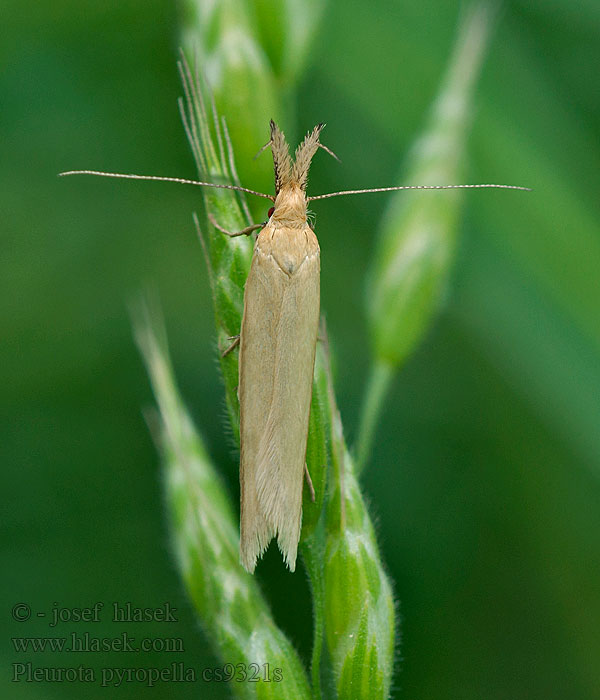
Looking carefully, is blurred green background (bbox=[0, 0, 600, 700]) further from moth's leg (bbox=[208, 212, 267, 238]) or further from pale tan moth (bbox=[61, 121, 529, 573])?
moth's leg (bbox=[208, 212, 267, 238])

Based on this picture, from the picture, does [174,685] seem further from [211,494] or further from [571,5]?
[571,5]

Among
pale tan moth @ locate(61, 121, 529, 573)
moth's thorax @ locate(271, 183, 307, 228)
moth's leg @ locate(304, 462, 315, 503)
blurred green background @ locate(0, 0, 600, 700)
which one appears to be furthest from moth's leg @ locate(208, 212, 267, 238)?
blurred green background @ locate(0, 0, 600, 700)

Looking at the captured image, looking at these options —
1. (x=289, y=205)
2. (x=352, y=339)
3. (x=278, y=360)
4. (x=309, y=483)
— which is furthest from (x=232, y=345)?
(x=352, y=339)

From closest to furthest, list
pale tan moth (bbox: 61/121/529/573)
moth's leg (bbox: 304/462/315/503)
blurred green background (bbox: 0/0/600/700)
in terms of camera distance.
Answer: moth's leg (bbox: 304/462/315/503)
pale tan moth (bbox: 61/121/529/573)
blurred green background (bbox: 0/0/600/700)

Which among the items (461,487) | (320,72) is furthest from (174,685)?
(320,72)

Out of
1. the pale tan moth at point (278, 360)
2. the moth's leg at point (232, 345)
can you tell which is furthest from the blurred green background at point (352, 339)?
the moth's leg at point (232, 345)

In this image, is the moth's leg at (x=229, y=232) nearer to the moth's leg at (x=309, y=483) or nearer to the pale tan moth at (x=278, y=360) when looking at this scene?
the pale tan moth at (x=278, y=360)

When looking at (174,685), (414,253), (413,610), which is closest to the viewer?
(414,253)
